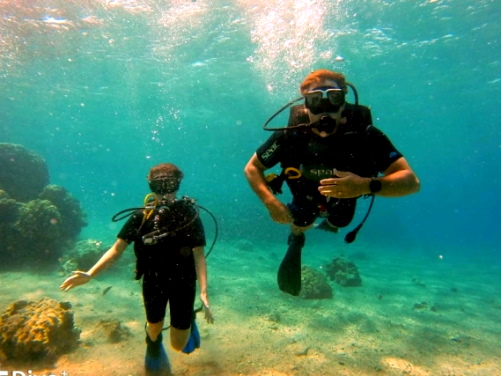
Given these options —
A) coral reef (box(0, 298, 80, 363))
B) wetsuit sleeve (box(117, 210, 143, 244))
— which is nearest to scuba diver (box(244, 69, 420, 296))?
wetsuit sleeve (box(117, 210, 143, 244))

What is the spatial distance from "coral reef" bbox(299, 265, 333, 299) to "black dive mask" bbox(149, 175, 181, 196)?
706cm

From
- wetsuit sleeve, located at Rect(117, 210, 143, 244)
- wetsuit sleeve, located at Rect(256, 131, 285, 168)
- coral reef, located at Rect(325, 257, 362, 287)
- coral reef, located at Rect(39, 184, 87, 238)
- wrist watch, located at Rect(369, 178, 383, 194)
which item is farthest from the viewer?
coral reef, located at Rect(39, 184, 87, 238)

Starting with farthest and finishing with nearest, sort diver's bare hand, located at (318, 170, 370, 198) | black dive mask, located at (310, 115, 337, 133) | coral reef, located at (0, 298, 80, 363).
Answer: coral reef, located at (0, 298, 80, 363) < black dive mask, located at (310, 115, 337, 133) < diver's bare hand, located at (318, 170, 370, 198)

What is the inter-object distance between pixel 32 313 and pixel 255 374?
4299mm

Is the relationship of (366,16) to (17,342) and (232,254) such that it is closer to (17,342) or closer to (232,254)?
(232,254)

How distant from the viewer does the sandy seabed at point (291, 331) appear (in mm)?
5238

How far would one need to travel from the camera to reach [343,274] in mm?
12891

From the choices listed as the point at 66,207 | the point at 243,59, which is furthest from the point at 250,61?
the point at 66,207

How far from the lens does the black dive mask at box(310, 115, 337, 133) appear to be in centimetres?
309

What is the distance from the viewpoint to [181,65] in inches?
977

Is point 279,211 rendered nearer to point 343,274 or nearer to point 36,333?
point 36,333

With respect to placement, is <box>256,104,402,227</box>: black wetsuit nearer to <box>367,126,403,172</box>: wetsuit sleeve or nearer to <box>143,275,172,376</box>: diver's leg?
<box>367,126,403,172</box>: wetsuit sleeve

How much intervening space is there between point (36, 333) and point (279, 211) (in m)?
4.98

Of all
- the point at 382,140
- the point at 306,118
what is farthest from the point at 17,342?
the point at 382,140
